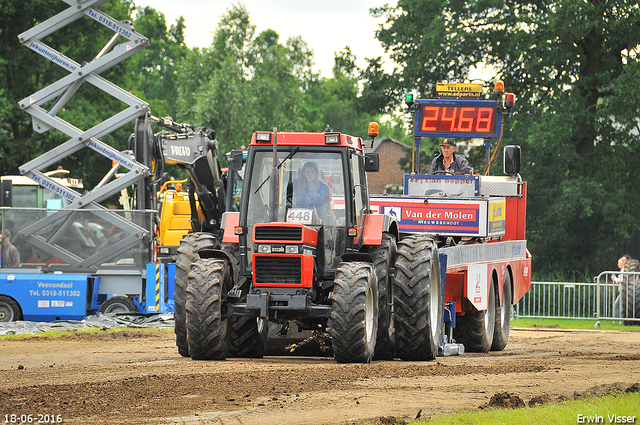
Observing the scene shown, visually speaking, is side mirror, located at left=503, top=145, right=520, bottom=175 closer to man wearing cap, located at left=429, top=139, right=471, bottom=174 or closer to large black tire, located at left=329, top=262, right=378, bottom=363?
man wearing cap, located at left=429, top=139, right=471, bottom=174

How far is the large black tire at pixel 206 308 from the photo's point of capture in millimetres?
11297

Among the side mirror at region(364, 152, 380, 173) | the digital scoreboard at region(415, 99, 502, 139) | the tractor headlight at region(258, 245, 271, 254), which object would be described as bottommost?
the tractor headlight at region(258, 245, 271, 254)

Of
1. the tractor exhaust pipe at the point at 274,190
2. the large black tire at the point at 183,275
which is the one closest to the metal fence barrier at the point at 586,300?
the large black tire at the point at 183,275

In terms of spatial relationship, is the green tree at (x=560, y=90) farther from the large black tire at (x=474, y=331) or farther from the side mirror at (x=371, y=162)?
the side mirror at (x=371, y=162)

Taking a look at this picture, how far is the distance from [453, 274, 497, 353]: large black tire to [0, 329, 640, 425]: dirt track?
1020 mm

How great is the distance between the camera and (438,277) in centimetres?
1312

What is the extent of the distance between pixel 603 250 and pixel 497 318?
58.8 ft

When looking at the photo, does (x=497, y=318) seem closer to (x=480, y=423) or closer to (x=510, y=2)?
(x=480, y=423)

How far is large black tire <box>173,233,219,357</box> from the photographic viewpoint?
1199cm

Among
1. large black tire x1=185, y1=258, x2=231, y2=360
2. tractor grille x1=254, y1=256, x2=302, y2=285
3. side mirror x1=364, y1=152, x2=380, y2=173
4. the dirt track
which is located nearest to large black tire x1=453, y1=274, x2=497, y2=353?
the dirt track

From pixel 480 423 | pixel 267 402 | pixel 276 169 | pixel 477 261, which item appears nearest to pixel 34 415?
pixel 267 402

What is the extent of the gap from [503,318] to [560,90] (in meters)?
16.7

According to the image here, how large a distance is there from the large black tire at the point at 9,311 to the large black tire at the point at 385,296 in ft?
31.6

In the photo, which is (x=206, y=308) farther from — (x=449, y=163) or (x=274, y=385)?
(x=449, y=163)
